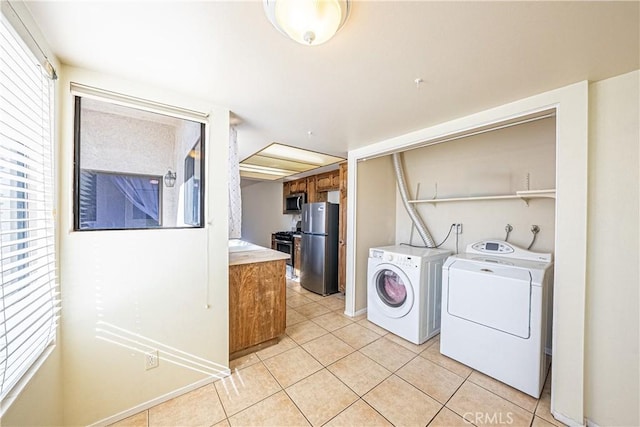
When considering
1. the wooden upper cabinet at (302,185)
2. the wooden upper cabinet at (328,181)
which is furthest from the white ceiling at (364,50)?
the wooden upper cabinet at (302,185)

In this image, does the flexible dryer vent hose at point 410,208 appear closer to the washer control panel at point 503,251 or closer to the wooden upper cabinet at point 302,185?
the washer control panel at point 503,251

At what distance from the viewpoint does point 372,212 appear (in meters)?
3.21

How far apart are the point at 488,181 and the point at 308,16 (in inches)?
103

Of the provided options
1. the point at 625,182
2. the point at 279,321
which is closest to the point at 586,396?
the point at 625,182

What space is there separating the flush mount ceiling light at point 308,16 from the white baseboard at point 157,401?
2317mm

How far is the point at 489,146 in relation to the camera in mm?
2627

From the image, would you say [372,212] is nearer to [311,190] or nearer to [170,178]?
[311,190]

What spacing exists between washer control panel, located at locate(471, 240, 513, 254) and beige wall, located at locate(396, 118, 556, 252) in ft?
0.72

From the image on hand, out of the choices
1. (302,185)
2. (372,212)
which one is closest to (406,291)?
(372,212)

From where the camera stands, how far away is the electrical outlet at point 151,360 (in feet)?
5.22

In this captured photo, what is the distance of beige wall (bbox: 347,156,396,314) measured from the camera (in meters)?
3.08

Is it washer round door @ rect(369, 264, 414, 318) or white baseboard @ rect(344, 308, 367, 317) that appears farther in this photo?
white baseboard @ rect(344, 308, 367, 317)

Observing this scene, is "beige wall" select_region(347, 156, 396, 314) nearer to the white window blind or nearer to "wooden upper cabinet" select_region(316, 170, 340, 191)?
"wooden upper cabinet" select_region(316, 170, 340, 191)

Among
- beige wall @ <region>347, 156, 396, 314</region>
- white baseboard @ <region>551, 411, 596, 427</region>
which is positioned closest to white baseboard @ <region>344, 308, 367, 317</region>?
beige wall @ <region>347, 156, 396, 314</region>
